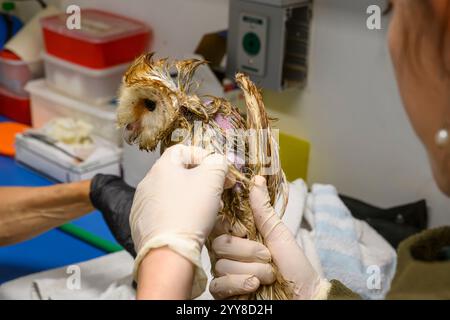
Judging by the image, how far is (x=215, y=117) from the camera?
1053 millimetres

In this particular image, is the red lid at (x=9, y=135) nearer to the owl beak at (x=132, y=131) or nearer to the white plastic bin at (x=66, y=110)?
the white plastic bin at (x=66, y=110)

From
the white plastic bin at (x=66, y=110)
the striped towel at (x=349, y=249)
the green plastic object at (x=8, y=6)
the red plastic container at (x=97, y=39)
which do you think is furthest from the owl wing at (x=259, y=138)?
the green plastic object at (x=8, y=6)

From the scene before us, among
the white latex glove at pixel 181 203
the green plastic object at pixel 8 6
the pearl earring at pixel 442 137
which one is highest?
the pearl earring at pixel 442 137

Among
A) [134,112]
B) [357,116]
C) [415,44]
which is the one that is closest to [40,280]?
[134,112]

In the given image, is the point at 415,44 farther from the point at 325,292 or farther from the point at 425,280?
the point at 325,292

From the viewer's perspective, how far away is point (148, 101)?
1.05 metres

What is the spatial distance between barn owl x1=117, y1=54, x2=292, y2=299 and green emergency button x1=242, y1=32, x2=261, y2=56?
3.44 ft

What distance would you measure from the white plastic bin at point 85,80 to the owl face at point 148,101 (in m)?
1.46

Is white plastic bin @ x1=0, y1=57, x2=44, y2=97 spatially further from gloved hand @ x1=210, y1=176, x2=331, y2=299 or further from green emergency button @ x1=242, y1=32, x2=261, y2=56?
gloved hand @ x1=210, y1=176, x2=331, y2=299

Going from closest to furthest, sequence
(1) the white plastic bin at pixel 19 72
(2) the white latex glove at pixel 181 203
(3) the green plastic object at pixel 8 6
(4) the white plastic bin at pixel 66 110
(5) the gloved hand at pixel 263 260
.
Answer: (2) the white latex glove at pixel 181 203 < (5) the gloved hand at pixel 263 260 < (4) the white plastic bin at pixel 66 110 < (1) the white plastic bin at pixel 19 72 < (3) the green plastic object at pixel 8 6

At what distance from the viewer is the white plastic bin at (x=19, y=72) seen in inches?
110

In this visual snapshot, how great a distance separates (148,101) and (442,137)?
0.51m

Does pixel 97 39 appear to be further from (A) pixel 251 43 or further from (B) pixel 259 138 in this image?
(B) pixel 259 138
